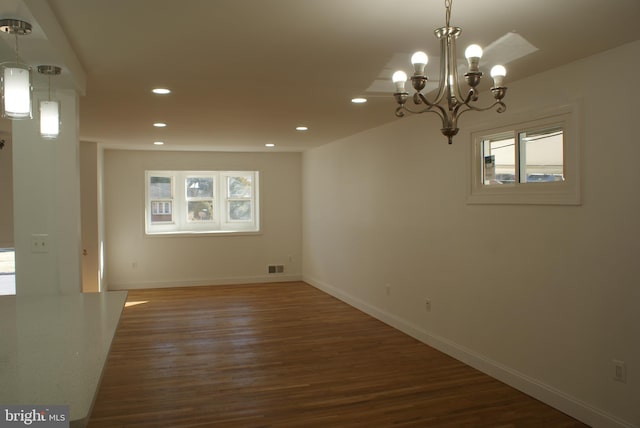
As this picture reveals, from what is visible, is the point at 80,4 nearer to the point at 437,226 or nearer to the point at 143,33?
the point at 143,33

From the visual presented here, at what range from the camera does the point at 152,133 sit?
Answer: 6340 mm

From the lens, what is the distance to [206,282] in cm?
862

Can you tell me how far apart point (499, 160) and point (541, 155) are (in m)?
0.47

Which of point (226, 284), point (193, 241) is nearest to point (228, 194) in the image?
point (193, 241)

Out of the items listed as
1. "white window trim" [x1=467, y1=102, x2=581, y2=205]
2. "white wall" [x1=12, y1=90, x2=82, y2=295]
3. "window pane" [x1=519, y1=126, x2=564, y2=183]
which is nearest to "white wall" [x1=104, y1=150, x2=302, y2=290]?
"white window trim" [x1=467, y1=102, x2=581, y2=205]

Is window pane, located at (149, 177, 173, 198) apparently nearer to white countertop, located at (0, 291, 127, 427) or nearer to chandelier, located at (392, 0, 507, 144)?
white countertop, located at (0, 291, 127, 427)

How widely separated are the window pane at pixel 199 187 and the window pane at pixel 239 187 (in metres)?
0.36

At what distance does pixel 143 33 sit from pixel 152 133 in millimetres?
3927

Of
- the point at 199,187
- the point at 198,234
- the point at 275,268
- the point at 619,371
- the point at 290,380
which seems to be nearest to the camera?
the point at 619,371

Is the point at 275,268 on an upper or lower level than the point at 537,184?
lower

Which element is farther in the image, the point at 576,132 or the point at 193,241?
the point at 193,241

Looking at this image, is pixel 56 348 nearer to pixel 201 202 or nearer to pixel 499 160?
pixel 499 160

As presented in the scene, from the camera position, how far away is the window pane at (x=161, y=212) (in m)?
8.61

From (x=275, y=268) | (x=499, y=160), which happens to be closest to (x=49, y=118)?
(x=499, y=160)
